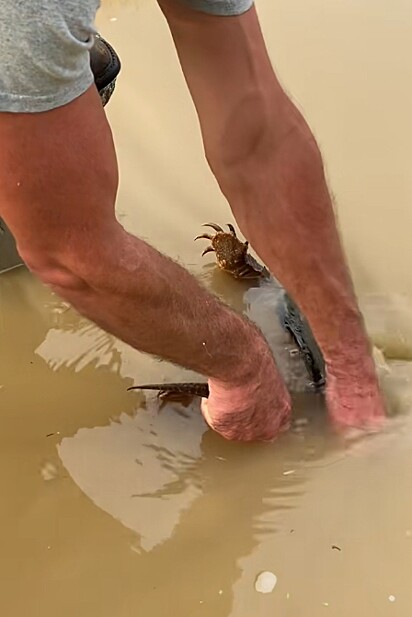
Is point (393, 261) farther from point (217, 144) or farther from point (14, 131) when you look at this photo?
point (14, 131)

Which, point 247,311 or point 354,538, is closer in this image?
point 354,538

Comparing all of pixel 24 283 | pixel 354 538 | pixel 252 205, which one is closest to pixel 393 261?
pixel 252 205

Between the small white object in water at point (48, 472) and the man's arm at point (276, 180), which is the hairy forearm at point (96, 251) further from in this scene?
the small white object in water at point (48, 472)

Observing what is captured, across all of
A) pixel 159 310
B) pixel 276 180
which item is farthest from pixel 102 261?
pixel 276 180

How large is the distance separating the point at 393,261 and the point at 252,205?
1.39 ft

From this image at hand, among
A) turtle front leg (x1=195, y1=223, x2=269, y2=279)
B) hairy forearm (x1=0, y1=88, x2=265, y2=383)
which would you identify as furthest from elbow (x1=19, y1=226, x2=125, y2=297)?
turtle front leg (x1=195, y1=223, x2=269, y2=279)

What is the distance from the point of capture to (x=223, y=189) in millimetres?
1509

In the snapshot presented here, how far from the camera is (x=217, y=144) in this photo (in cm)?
144

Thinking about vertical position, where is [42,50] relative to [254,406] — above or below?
above

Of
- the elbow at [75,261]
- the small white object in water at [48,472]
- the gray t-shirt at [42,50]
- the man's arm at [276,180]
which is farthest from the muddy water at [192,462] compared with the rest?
the gray t-shirt at [42,50]

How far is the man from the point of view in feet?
3.17

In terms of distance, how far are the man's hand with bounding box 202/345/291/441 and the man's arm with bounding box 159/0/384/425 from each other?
0.11 metres

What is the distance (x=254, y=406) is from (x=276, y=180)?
1.16ft

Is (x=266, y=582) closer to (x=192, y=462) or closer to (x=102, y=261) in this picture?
(x=192, y=462)
